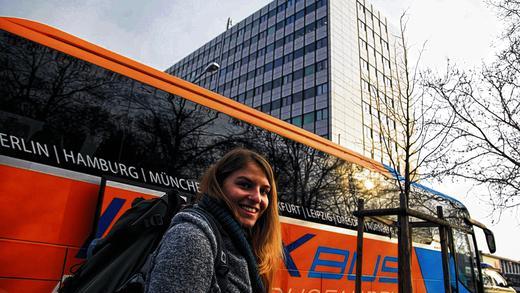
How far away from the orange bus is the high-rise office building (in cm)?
2805

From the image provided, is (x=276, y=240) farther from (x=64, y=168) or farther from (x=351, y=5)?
(x=351, y=5)

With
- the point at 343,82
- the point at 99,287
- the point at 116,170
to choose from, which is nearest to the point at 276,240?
the point at 99,287

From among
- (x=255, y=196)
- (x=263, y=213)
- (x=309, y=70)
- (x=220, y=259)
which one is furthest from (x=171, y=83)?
(x=309, y=70)

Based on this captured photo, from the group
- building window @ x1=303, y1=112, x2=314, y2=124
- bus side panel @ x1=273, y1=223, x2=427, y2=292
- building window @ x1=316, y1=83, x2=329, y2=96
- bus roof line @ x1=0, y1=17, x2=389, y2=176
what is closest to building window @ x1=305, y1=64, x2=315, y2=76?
building window @ x1=316, y1=83, x2=329, y2=96

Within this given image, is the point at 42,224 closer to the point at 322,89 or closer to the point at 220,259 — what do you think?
the point at 220,259

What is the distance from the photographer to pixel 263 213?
6.40 ft

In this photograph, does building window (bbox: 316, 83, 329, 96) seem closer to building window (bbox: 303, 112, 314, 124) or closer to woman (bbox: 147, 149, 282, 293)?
building window (bbox: 303, 112, 314, 124)

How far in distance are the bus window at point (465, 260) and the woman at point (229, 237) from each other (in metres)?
6.95

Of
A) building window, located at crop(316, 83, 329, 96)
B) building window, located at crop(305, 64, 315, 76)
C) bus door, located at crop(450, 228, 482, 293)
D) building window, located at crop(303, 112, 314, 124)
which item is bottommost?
bus door, located at crop(450, 228, 482, 293)

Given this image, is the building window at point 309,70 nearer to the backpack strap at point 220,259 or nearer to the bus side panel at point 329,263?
the bus side panel at point 329,263

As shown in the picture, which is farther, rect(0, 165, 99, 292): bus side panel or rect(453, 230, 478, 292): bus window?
rect(453, 230, 478, 292): bus window

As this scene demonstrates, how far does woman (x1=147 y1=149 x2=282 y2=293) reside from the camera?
1202mm

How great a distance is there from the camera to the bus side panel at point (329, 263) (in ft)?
14.8

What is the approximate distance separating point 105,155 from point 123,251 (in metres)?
1.69
